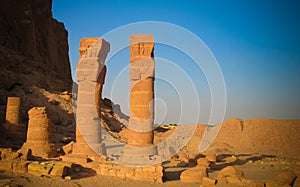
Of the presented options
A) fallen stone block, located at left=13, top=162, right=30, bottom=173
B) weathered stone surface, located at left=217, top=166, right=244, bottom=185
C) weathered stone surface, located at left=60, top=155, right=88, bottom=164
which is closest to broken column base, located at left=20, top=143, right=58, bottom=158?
weathered stone surface, located at left=60, top=155, right=88, bottom=164

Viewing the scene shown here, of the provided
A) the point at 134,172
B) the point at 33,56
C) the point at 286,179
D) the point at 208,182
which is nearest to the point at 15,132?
the point at 134,172

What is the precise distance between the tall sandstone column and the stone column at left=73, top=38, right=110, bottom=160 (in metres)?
1.62

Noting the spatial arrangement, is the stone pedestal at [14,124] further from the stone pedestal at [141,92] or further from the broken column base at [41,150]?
the stone pedestal at [141,92]

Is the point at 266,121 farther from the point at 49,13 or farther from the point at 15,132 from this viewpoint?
the point at 49,13

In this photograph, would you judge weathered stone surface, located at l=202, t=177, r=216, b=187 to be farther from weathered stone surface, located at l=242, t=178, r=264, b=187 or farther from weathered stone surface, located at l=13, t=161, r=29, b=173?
weathered stone surface, located at l=13, t=161, r=29, b=173

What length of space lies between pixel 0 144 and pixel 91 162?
832 cm

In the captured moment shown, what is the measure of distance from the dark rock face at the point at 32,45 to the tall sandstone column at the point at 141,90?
2503cm

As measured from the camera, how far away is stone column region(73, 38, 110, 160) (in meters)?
12.9

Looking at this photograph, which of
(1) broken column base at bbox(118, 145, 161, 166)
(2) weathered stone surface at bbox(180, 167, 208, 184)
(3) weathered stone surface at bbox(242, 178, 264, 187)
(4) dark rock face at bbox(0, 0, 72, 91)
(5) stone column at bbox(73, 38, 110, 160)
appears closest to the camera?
(3) weathered stone surface at bbox(242, 178, 264, 187)

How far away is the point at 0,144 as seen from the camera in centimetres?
1666

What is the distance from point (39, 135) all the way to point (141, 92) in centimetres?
633

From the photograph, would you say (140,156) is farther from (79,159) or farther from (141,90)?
(141,90)

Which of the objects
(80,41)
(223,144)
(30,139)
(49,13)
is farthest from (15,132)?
(49,13)

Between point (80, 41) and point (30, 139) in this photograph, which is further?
point (30, 139)
